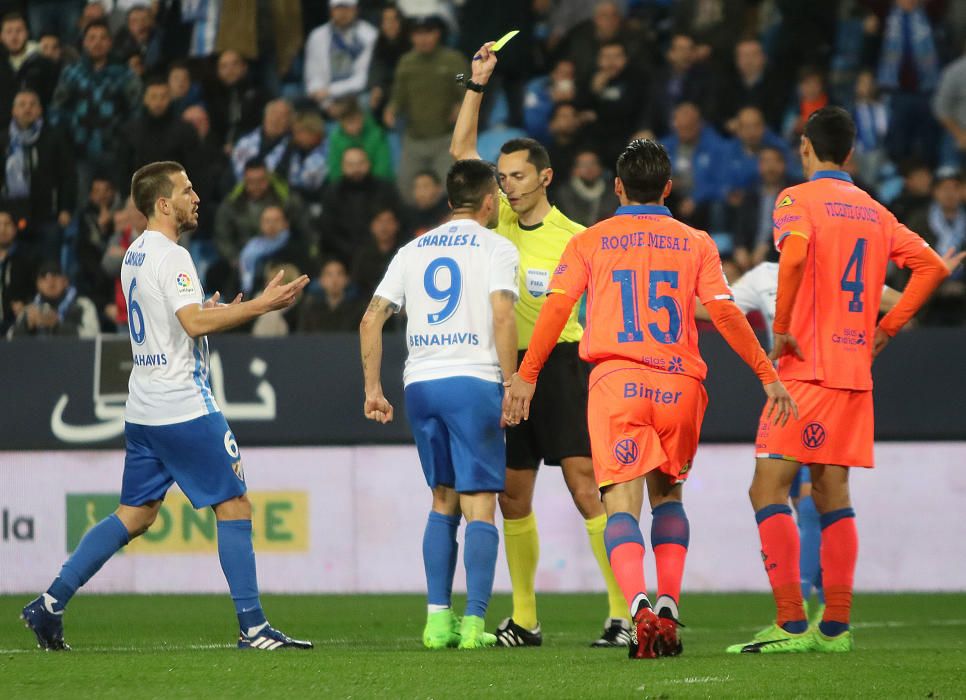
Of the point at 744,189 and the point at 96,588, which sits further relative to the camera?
the point at 744,189

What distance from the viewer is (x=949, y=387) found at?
1046 cm

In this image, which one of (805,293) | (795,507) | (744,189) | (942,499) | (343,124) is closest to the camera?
(805,293)

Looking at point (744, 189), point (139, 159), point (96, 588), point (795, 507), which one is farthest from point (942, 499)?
point (139, 159)

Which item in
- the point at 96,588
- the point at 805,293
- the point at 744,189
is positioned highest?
the point at 744,189

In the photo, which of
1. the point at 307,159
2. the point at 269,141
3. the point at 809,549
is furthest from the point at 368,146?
the point at 809,549

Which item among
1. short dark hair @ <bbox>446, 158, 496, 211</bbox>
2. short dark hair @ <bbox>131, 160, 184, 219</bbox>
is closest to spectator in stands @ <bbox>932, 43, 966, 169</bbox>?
short dark hair @ <bbox>446, 158, 496, 211</bbox>

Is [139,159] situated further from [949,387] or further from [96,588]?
[949,387]

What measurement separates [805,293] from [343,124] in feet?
24.6

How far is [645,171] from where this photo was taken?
625 centimetres

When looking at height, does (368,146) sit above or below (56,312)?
above

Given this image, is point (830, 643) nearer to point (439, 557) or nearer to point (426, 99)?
point (439, 557)

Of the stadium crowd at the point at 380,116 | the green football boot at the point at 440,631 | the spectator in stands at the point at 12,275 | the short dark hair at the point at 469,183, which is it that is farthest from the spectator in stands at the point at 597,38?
the green football boot at the point at 440,631

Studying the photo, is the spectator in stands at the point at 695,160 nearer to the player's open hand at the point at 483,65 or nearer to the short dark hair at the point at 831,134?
the player's open hand at the point at 483,65

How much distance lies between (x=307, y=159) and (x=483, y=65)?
6049mm
